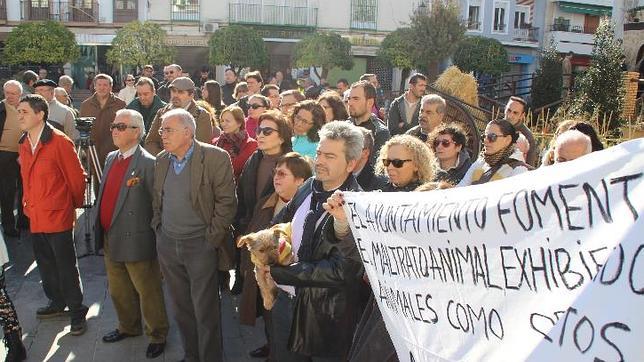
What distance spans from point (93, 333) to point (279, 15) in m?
31.0

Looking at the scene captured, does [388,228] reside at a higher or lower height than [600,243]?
lower

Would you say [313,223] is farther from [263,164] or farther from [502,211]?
[263,164]

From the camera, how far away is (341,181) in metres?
3.53

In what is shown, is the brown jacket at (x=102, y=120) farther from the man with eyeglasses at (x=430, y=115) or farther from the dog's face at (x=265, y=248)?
the dog's face at (x=265, y=248)

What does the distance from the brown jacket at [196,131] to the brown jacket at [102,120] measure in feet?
4.78

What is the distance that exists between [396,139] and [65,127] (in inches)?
203

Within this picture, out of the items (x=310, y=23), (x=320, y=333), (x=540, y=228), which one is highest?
(x=310, y=23)

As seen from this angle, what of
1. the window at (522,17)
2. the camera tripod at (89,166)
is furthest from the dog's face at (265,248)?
the window at (522,17)

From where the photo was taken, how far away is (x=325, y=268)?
327 centimetres

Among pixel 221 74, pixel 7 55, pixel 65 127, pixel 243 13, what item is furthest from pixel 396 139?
pixel 243 13

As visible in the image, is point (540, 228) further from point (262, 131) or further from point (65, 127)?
point (65, 127)

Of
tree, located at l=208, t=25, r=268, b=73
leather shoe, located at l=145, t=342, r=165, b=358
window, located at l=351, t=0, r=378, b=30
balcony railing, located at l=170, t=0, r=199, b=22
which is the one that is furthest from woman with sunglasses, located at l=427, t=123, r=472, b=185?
window, located at l=351, t=0, r=378, b=30

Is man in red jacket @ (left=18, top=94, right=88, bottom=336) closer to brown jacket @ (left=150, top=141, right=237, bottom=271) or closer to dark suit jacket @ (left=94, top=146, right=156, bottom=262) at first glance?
dark suit jacket @ (left=94, top=146, right=156, bottom=262)

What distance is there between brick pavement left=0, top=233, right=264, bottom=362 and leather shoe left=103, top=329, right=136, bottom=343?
0.12ft
